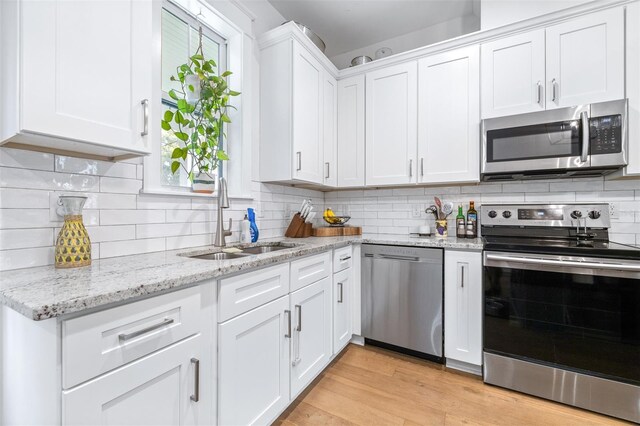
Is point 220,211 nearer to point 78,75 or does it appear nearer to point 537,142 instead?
point 78,75

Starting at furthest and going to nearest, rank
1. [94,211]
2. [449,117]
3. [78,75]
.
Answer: [449,117], [94,211], [78,75]

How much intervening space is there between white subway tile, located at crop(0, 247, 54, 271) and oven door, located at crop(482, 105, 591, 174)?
2638mm

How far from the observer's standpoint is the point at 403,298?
225 cm

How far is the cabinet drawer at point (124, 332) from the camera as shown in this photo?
752mm

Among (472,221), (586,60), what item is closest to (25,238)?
(472,221)

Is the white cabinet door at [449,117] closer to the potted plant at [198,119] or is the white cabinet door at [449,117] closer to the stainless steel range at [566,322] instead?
the stainless steel range at [566,322]

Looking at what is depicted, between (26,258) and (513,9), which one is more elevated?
(513,9)

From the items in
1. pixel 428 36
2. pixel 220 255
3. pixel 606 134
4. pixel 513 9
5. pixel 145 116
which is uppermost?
pixel 428 36

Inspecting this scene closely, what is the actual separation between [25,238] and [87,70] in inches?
27.7

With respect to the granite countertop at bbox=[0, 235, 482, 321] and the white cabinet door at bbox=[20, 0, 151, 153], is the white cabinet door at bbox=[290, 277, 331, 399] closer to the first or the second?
the granite countertop at bbox=[0, 235, 482, 321]

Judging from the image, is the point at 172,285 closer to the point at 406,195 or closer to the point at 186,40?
the point at 186,40

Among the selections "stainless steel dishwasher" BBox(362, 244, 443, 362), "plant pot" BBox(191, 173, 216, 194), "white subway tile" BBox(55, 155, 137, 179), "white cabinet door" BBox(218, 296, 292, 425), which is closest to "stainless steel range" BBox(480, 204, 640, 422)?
"stainless steel dishwasher" BBox(362, 244, 443, 362)

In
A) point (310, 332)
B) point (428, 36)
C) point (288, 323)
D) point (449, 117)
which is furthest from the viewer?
point (428, 36)

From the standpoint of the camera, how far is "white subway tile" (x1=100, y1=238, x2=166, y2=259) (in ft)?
4.55
